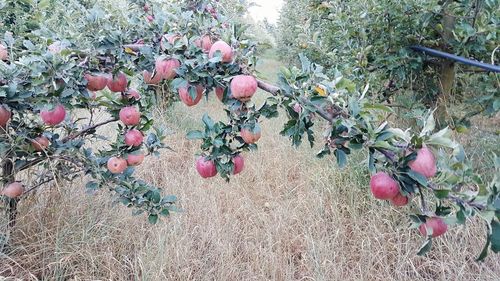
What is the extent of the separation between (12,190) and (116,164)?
430 mm

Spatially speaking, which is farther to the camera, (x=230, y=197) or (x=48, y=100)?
(x=230, y=197)

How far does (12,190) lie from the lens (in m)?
1.47

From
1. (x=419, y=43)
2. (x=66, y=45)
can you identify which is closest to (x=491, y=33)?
(x=419, y=43)

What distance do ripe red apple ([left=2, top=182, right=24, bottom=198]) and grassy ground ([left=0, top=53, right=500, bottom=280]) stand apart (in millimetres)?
255

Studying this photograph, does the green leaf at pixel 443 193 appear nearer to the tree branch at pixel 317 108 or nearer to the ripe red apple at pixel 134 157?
the tree branch at pixel 317 108

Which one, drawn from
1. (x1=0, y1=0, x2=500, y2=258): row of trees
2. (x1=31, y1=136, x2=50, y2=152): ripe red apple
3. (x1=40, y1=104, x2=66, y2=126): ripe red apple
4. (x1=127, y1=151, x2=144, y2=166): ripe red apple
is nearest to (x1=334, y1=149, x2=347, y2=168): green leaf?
(x1=0, y1=0, x2=500, y2=258): row of trees

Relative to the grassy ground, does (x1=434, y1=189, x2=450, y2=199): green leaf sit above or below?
above

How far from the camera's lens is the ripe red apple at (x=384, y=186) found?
0.73 m

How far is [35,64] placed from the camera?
0.98 meters

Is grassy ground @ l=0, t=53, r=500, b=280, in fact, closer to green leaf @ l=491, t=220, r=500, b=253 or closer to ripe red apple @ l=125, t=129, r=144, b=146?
ripe red apple @ l=125, t=129, r=144, b=146

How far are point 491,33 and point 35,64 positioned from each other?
182 cm

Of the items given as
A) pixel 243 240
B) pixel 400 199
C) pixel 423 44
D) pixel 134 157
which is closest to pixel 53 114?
pixel 134 157

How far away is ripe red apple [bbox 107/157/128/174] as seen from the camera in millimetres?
1443

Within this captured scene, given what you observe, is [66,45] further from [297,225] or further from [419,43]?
[419,43]
